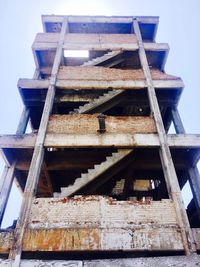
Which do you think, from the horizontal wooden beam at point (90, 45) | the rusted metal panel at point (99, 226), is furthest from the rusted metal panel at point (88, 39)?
the rusted metal panel at point (99, 226)

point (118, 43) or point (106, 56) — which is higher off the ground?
point (118, 43)

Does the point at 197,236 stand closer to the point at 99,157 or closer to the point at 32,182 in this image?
the point at 32,182

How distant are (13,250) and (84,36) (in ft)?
30.8

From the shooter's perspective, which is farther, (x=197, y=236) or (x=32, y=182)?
(x=32, y=182)

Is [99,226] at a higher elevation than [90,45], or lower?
lower

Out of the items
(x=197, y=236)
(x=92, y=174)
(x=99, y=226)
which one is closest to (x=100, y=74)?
(x=92, y=174)

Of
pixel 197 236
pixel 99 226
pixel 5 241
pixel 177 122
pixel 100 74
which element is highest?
pixel 100 74

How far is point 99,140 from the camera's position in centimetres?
745

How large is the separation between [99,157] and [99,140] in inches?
50.0

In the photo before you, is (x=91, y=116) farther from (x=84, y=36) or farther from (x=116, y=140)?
(x=84, y=36)

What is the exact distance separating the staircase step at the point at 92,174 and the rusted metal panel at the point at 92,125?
72 cm

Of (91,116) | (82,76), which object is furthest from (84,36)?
(91,116)

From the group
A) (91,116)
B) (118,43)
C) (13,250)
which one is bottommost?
(13,250)

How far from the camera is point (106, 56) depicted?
11.0 m
